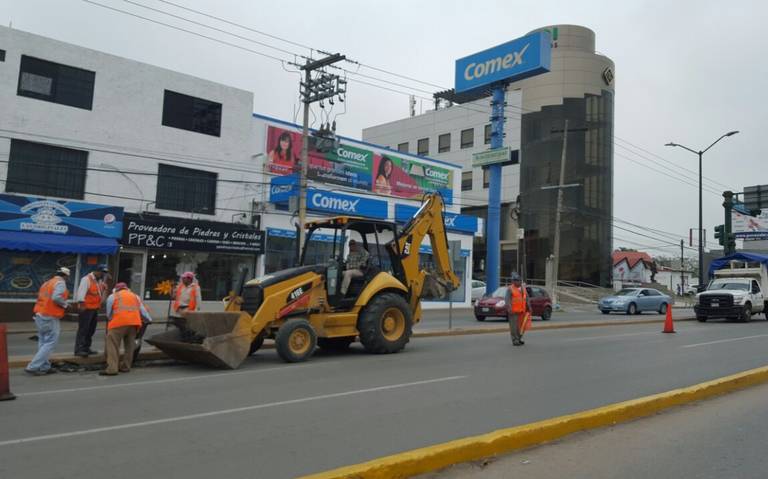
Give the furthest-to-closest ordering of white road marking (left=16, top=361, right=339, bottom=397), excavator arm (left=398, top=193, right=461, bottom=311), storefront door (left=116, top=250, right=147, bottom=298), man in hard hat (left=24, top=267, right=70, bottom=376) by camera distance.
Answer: storefront door (left=116, top=250, right=147, bottom=298) → excavator arm (left=398, top=193, right=461, bottom=311) → man in hard hat (left=24, top=267, right=70, bottom=376) → white road marking (left=16, top=361, right=339, bottom=397)

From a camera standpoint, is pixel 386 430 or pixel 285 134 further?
pixel 285 134

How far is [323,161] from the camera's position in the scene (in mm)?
29750

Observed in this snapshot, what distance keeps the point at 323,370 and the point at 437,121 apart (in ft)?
171

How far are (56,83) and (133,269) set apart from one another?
7.42 metres

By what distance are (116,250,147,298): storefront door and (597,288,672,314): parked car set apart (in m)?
23.3

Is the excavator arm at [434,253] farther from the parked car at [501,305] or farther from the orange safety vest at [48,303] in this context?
the parked car at [501,305]

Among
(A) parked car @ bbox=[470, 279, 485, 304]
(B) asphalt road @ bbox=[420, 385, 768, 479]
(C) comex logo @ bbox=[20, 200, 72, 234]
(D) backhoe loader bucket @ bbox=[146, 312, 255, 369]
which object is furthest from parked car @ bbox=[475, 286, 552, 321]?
(B) asphalt road @ bbox=[420, 385, 768, 479]

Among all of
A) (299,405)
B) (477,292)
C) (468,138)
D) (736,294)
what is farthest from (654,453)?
(468,138)

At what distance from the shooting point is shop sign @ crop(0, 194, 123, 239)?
19.8 meters

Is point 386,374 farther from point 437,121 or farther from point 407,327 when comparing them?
point 437,121

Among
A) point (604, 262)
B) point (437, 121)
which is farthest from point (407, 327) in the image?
point (437, 121)

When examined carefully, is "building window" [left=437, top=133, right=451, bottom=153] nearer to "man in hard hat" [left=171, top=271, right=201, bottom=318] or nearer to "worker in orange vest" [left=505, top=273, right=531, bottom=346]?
"worker in orange vest" [left=505, top=273, right=531, bottom=346]

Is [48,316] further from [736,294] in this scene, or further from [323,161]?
[736,294]

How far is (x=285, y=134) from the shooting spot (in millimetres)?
28109
